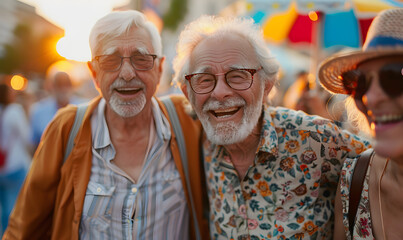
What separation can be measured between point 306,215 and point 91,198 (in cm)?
140

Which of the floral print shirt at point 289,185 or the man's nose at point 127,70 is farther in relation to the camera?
the man's nose at point 127,70

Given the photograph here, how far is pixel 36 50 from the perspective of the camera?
30688 mm

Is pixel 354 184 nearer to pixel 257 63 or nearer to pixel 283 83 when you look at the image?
pixel 257 63

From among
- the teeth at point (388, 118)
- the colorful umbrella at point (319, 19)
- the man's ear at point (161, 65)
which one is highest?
the colorful umbrella at point (319, 19)

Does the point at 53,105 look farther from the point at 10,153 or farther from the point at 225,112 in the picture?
the point at 225,112

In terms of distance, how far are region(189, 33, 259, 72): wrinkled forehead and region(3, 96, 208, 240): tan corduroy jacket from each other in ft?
2.18

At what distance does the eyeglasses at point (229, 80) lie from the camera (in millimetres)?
2061

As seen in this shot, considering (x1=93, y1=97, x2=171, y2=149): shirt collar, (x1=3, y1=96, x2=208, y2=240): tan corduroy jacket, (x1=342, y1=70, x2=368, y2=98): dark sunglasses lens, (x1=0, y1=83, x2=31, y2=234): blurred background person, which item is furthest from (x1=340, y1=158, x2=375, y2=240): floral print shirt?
(x1=0, y1=83, x2=31, y2=234): blurred background person

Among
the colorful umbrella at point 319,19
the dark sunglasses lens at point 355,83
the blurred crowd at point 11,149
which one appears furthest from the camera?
the colorful umbrella at point 319,19

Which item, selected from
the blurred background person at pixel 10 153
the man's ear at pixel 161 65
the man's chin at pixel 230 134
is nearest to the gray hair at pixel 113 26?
the man's ear at pixel 161 65

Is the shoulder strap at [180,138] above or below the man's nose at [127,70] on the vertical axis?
below

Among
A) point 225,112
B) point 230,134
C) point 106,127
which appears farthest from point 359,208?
point 106,127

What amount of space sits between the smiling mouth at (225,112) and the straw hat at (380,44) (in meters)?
0.66

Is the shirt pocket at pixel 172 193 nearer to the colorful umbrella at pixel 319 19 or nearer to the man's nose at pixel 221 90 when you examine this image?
the man's nose at pixel 221 90
